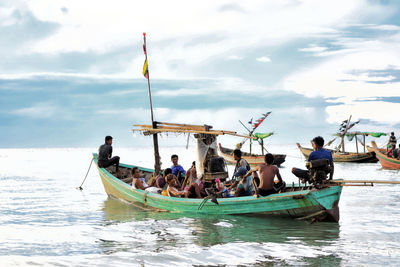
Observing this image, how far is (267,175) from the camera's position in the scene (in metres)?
10.6

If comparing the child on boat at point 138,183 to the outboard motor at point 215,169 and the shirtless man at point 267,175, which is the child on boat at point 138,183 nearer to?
the outboard motor at point 215,169

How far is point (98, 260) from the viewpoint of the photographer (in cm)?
835

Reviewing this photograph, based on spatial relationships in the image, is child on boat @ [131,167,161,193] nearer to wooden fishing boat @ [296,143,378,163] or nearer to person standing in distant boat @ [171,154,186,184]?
person standing in distant boat @ [171,154,186,184]

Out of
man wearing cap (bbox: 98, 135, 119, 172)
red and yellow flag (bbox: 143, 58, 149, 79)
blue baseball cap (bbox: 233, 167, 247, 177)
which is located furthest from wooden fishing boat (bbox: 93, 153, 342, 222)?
red and yellow flag (bbox: 143, 58, 149, 79)

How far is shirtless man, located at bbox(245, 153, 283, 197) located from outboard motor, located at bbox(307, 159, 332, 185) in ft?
2.89

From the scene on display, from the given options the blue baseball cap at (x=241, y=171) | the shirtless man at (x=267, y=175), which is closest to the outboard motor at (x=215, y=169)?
the blue baseball cap at (x=241, y=171)

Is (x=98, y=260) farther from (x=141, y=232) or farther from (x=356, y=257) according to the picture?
(x=356, y=257)

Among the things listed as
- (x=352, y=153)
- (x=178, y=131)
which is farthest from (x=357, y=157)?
(x=178, y=131)

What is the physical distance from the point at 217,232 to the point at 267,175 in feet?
6.46

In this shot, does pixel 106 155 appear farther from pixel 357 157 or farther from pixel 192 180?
pixel 357 157

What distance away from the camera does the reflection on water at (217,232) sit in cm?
942

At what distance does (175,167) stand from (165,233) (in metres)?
3.67

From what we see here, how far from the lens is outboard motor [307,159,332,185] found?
9.92 metres

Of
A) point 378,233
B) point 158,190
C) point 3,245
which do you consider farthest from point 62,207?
point 378,233
